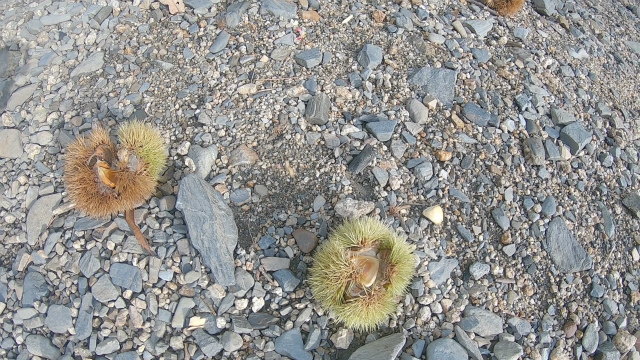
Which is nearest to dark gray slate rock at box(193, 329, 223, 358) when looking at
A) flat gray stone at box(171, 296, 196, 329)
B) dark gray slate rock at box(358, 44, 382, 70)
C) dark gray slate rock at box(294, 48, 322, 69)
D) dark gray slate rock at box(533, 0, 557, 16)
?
flat gray stone at box(171, 296, 196, 329)

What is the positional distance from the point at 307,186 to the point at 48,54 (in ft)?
8.96

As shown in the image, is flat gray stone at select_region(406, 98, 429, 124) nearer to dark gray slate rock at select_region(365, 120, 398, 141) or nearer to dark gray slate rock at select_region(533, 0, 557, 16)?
dark gray slate rock at select_region(365, 120, 398, 141)

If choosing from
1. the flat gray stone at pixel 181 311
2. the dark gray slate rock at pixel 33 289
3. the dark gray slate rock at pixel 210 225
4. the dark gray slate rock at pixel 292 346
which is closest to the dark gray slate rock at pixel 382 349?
the dark gray slate rock at pixel 292 346

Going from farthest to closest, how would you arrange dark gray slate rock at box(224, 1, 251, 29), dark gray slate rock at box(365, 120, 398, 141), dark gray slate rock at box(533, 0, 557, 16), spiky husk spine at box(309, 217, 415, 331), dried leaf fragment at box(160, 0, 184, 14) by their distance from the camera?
1. dark gray slate rock at box(533, 0, 557, 16)
2. dried leaf fragment at box(160, 0, 184, 14)
3. dark gray slate rock at box(224, 1, 251, 29)
4. dark gray slate rock at box(365, 120, 398, 141)
5. spiky husk spine at box(309, 217, 415, 331)

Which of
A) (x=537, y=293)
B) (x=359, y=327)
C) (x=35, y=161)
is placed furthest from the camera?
(x=35, y=161)

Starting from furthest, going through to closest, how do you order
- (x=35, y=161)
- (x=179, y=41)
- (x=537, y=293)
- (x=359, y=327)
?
(x=179, y=41), (x=35, y=161), (x=537, y=293), (x=359, y=327)

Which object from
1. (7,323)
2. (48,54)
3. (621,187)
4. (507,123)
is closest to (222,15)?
(48,54)

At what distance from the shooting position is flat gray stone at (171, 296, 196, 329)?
340 cm

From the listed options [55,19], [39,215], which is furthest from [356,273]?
[55,19]

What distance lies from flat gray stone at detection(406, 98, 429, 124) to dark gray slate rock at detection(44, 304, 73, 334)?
2847 millimetres

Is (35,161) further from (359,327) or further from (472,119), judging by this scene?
(472,119)

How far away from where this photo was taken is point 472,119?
14.0 ft

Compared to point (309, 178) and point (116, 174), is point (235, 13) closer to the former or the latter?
point (309, 178)

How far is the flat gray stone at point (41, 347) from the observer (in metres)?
3.40
